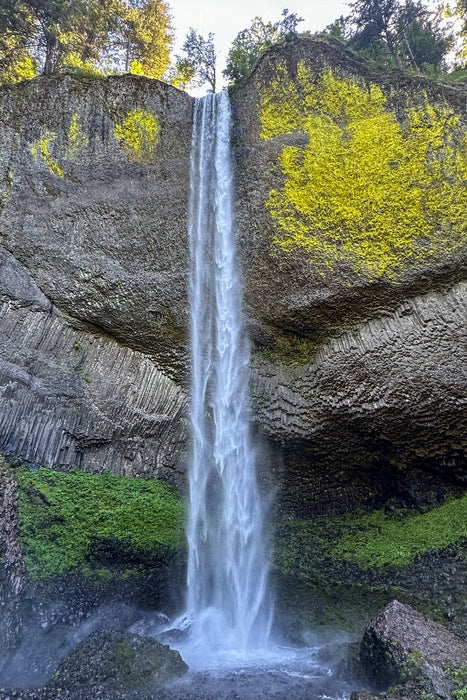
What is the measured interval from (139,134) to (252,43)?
359 inches

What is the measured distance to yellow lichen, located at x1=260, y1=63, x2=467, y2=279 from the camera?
8.99 m

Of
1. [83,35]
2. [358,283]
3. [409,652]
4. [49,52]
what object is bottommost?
[409,652]

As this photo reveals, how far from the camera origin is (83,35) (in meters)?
14.3

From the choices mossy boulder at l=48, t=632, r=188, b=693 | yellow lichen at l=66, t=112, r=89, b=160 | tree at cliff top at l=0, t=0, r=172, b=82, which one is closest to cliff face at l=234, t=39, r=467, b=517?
yellow lichen at l=66, t=112, r=89, b=160

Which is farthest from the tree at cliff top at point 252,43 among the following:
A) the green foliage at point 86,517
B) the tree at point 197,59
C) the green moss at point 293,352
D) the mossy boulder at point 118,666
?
the mossy boulder at point 118,666

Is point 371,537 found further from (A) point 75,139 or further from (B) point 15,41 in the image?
(B) point 15,41

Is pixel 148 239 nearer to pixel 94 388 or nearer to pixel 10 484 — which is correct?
pixel 94 388

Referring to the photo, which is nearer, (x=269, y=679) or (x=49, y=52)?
(x=269, y=679)

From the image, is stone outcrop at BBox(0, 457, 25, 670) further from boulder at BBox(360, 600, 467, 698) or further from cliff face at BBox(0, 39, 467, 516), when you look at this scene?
boulder at BBox(360, 600, 467, 698)

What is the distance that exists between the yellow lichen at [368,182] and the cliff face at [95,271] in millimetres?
2558

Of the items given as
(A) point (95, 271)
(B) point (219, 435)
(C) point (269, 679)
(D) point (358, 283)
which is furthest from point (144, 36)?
(C) point (269, 679)

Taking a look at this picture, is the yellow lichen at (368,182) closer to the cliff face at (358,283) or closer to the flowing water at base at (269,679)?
the cliff face at (358,283)

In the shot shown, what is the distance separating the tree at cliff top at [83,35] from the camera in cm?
1250

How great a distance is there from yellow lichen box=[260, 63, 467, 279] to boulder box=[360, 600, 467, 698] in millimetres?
5747
